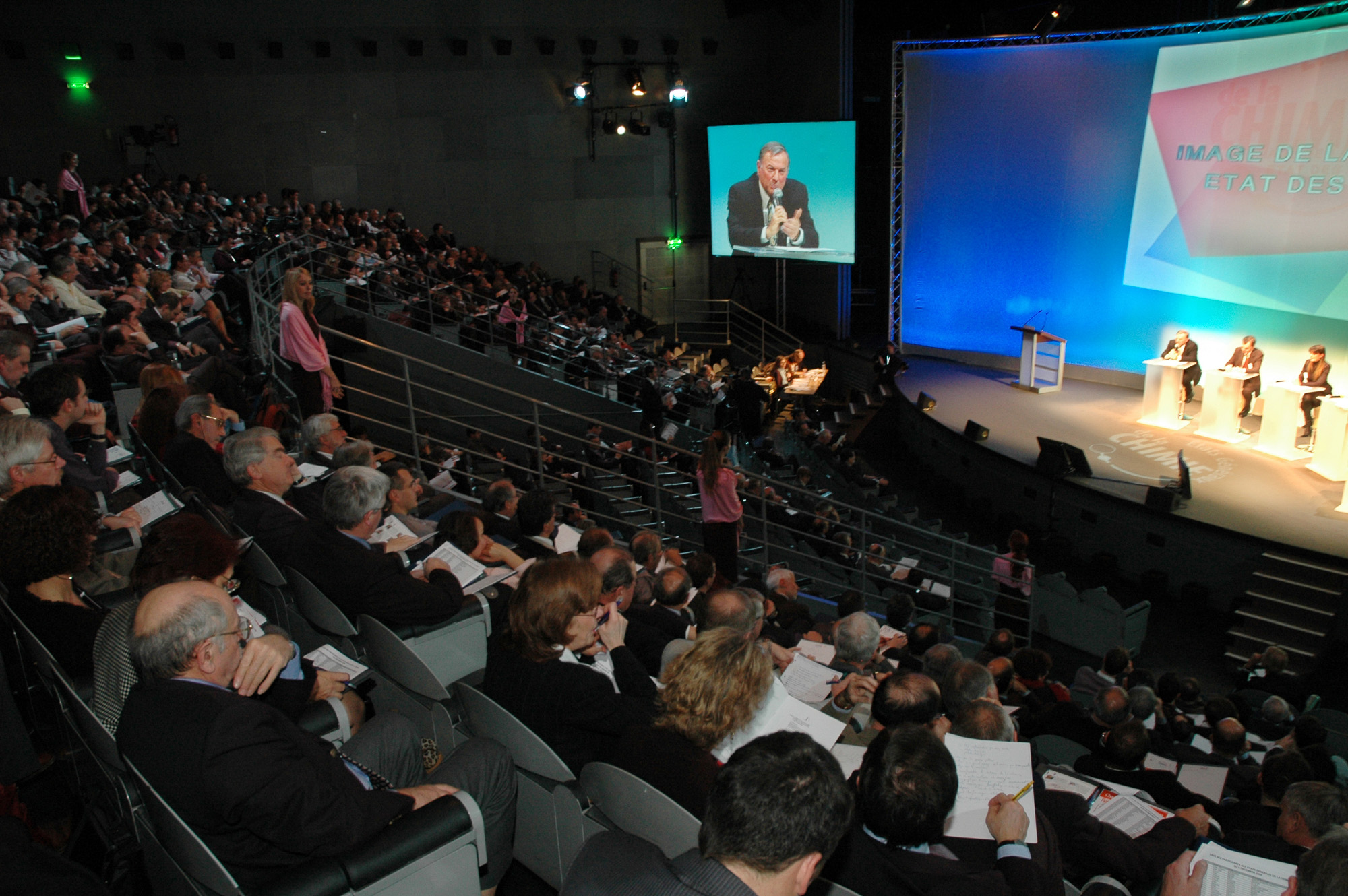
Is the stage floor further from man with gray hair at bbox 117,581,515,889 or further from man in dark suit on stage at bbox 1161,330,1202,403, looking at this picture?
man with gray hair at bbox 117,581,515,889

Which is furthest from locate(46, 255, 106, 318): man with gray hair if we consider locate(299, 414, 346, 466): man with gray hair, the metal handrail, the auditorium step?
the auditorium step

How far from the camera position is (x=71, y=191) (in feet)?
34.8

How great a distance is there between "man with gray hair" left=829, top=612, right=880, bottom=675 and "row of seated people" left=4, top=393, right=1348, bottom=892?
244 millimetres

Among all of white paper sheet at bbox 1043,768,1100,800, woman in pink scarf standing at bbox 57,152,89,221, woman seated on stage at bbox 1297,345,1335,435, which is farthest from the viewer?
woman in pink scarf standing at bbox 57,152,89,221

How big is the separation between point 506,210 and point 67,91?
6.75 meters

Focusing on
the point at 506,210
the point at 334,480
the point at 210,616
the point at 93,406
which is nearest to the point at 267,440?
the point at 334,480

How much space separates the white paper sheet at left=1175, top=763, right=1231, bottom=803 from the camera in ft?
11.3

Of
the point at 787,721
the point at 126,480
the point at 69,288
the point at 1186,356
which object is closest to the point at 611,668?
the point at 787,721

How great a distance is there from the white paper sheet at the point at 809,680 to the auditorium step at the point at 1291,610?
544 cm

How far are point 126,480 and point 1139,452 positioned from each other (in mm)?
9406

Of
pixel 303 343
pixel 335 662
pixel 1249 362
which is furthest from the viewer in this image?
pixel 1249 362

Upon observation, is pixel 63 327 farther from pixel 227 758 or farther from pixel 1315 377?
pixel 1315 377

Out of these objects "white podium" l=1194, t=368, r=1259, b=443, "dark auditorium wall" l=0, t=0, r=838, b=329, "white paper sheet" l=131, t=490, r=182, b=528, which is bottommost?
"white podium" l=1194, t=368, r=1259, b=443

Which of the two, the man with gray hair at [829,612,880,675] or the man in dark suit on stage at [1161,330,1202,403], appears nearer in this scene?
the man with gray hair at [829,612,880,675]
